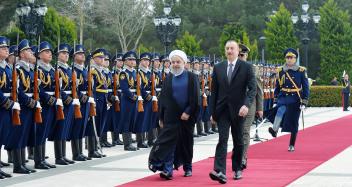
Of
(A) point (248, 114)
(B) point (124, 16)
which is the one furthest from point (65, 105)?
(B) point (124, 16)

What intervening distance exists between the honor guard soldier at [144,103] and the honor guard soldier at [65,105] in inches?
116

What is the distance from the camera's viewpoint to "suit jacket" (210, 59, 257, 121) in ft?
37.6

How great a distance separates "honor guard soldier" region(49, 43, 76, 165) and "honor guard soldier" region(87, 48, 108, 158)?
92 centimetres

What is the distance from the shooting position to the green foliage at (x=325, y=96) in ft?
134

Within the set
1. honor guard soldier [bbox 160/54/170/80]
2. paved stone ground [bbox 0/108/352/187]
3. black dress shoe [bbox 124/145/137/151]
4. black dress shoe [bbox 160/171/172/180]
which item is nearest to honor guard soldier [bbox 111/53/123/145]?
black dress shoe [bbox 124/145/137/151]

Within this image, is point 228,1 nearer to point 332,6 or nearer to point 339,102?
point 332,6

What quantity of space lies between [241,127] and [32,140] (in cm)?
324

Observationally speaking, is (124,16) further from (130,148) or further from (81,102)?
(81,102)

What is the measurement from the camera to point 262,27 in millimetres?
66438

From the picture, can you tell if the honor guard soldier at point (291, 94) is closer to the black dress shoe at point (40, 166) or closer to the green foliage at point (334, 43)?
the black dress shoe at point (40, 166)

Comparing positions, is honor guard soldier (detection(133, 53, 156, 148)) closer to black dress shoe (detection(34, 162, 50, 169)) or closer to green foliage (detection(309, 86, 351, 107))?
black dress shoe (detection(34, 162, 50, 169))

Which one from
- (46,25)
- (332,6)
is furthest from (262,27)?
(46,25)

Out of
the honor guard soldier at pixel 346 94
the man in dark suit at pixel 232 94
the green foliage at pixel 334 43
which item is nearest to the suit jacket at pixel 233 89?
the man in dark suit at pixel 232 94

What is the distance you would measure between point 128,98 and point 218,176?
5.83m
